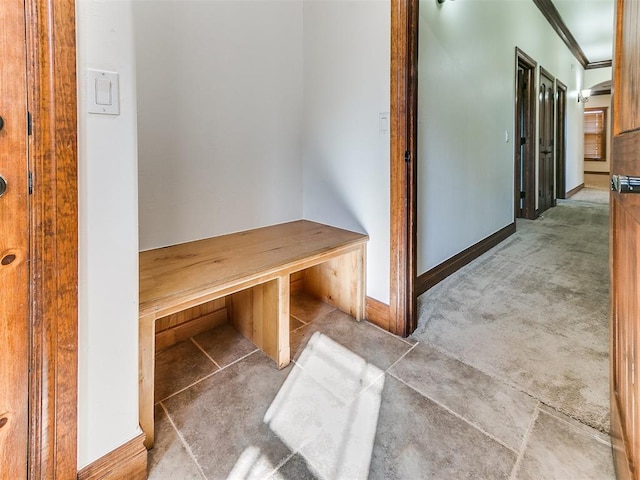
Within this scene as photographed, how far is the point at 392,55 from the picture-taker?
66.5 inches

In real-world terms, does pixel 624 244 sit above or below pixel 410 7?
below

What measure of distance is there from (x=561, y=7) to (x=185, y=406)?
6035 mm

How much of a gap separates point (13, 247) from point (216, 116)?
4.16ft

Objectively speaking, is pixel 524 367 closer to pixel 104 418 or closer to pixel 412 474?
pixel 412 474

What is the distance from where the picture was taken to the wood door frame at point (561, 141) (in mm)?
5788

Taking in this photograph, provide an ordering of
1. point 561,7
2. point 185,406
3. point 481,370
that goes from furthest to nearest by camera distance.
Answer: point 561,7, point 481,370, point 185,406

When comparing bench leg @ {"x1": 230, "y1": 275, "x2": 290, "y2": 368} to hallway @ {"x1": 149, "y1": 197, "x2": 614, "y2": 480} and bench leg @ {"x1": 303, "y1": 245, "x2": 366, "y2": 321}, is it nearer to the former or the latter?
hallway @ {"x1": 149, "y1": 197, "x2": 614, "y2": 480}

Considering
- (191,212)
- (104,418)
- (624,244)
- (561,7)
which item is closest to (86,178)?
(104,418)

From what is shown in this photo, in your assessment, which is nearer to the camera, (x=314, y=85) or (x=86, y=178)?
(x=86, y=178)

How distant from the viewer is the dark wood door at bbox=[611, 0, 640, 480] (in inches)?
28.7

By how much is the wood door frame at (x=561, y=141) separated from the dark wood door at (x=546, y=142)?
0.51 meters

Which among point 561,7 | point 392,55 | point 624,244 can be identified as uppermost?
point 561,7

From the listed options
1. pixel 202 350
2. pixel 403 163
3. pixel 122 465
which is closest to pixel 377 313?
pixel 403 163

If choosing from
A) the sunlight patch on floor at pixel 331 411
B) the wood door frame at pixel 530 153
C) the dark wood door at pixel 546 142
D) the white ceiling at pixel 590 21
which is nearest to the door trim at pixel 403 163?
the sunlight patch on floor at pixel 331 411
